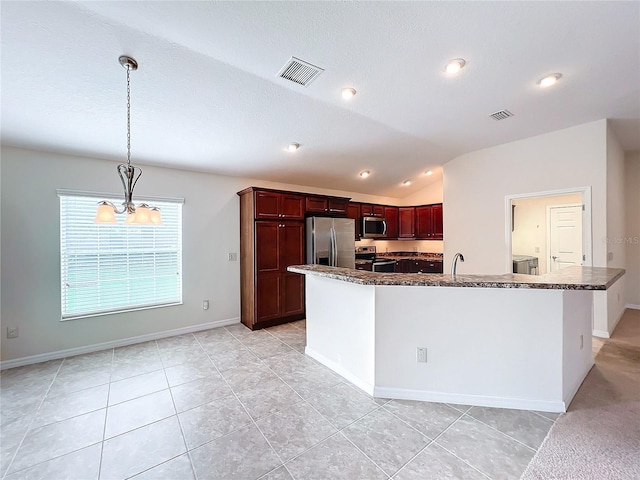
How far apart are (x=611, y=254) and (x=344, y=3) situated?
4624mm

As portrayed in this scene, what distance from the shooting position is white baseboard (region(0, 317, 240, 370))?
313 centimetres

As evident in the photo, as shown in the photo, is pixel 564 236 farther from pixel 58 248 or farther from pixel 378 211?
pixel 58 248

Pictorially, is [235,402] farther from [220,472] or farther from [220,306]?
[220,306]

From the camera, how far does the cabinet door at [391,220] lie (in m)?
6.62

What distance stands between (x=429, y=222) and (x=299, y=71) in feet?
16.1

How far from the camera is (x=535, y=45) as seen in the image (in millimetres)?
2207

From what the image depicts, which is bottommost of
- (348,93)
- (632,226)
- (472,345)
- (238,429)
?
(238,429)

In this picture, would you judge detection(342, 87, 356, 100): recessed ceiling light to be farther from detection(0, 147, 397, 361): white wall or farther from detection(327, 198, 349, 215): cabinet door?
detection(0, 147, 397, 361): white wall

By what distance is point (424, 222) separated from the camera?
6512mm

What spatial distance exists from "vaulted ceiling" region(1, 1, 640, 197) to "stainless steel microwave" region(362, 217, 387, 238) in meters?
2.41

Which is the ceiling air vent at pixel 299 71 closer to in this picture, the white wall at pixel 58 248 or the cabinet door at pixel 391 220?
the white wall at pixel 58 248

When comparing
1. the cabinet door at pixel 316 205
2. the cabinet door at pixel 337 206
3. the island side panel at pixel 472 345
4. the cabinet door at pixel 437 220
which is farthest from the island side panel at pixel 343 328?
the cabinet door at pixel 437 220

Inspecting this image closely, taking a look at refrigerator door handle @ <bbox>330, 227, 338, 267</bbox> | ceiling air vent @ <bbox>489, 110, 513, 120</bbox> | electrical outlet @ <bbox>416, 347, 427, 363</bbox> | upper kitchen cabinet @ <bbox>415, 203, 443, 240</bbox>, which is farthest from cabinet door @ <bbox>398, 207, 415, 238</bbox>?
electrical outlet @ <bbox>416, 347, 427, 363</bbox>

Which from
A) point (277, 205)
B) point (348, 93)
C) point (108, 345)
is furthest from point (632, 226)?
point (108, 345)
